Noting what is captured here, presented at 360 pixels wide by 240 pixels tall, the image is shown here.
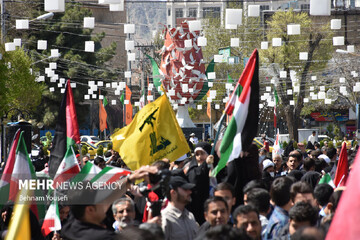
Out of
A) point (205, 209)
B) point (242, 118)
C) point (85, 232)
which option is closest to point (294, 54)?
point (242, 118)

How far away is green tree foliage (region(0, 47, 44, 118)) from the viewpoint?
25.8 m

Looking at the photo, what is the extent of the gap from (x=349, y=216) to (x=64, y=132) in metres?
7.85

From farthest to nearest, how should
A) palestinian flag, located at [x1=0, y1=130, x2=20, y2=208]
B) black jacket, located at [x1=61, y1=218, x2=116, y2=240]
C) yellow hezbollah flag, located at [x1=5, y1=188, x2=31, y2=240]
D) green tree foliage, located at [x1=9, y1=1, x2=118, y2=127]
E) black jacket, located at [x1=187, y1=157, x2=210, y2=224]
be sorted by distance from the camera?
green tree foliage, located at [x1=9, y1=1, x2=118, y2=127]
black jacket, located at [x1=187, y1=157, x2=210, y2=224]
palestinian flag, located at [x1=0, y1=130, x2=20, y2=208]
black jacket, located at [x1=61, y1=218, x2=116, y2=240]
yellow hezbollah flag, located at [x1=5, y1=188, x2=31, y2=240]

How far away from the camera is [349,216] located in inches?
131

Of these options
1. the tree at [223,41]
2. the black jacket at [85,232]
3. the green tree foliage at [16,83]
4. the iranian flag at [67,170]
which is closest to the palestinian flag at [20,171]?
the iranian flag at [67,170]

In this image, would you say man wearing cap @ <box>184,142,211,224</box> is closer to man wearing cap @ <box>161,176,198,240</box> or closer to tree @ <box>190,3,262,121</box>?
man wearing cap @ <box>161,176,198,240</box>

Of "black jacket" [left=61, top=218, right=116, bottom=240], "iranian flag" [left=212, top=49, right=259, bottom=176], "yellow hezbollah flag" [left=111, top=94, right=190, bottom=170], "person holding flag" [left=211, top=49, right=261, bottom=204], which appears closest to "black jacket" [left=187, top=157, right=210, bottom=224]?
"person holding flag" [left=211, top=49, right=261, bottom=204]

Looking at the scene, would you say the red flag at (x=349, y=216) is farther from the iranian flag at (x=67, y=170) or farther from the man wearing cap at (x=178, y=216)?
the iranian flag at (x=67, y=170)

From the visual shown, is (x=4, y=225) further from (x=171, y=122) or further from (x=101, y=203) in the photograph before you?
(x=171, y=122)

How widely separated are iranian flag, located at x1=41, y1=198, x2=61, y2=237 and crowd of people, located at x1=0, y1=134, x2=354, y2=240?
0.64 ft

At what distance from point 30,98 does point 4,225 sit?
95.5ft

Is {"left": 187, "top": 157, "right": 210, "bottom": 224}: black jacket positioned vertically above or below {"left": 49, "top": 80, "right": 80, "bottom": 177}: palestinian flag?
below

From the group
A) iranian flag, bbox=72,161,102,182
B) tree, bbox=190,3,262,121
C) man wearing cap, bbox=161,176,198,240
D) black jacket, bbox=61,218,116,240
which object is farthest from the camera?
tree, bbox=190,3,262,121

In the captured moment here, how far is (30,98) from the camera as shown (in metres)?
36.3
